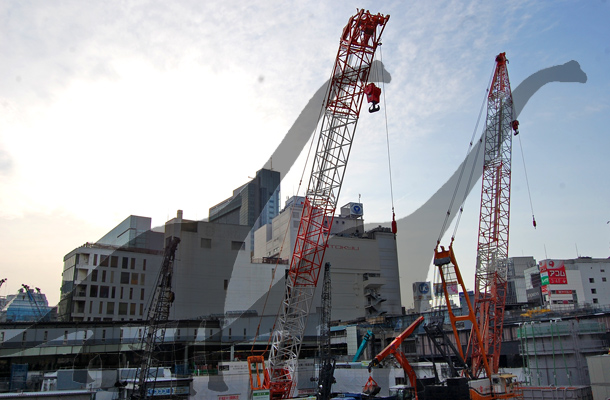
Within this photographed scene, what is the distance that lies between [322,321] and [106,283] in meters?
49.6

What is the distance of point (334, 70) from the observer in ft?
143

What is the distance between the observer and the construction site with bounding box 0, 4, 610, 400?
4175cm

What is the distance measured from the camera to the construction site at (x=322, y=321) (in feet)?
137

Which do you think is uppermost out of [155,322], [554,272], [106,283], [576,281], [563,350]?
[554,272]

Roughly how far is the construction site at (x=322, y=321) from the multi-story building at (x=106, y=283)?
245mm

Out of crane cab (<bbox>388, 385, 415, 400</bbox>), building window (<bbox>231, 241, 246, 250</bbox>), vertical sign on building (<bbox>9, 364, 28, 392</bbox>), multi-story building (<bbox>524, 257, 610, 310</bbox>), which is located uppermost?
building window (<bbox>231, 241, 246, 250</bbox>)

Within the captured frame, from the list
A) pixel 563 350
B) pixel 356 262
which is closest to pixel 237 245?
pixel 356 262

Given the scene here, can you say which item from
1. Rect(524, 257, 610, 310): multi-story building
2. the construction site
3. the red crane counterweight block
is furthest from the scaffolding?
Rect(524, 257, 610, 310): multi-story building

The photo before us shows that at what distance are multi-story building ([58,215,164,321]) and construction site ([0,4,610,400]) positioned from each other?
245 mm

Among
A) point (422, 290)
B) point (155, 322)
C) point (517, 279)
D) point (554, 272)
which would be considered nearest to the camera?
point (155, 322)

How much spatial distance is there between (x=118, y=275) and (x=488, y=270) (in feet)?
208

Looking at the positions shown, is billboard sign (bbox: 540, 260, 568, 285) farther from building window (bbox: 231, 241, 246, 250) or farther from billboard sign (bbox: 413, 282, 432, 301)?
building window (bbox: 231, 241, 246, 250)

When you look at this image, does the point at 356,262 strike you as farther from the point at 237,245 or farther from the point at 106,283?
the point at 106,283

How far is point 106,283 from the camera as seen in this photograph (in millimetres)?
84438
